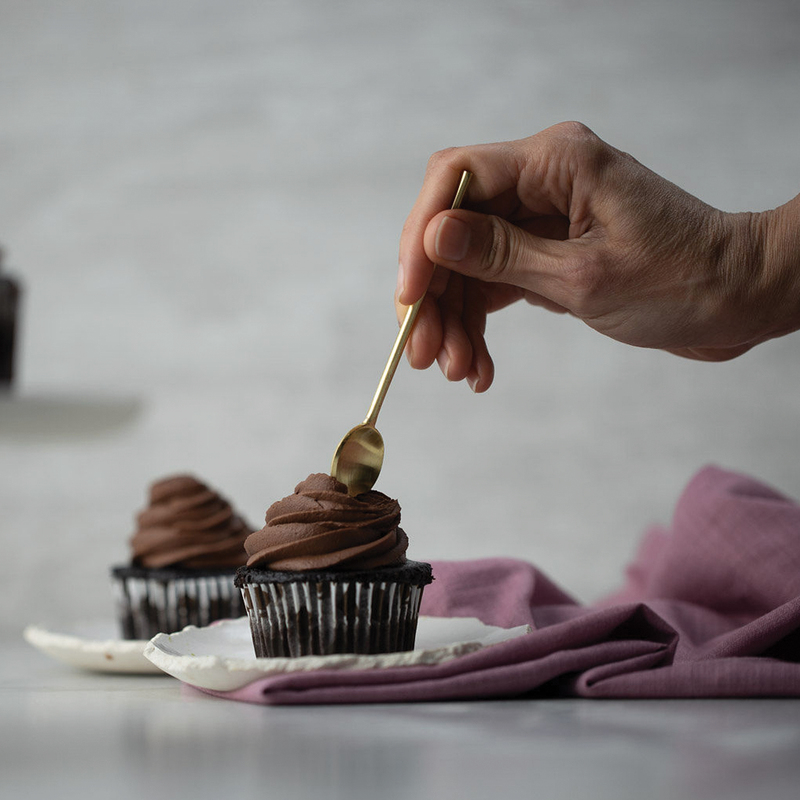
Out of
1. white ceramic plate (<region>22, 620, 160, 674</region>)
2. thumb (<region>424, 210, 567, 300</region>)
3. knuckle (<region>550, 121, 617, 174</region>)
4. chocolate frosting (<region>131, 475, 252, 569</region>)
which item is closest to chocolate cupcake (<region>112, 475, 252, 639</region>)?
chocolate frosting (<region>131, 475, 252, 569</region>)

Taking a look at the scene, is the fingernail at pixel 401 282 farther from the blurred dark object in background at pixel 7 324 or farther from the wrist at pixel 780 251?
the blurred dark object in background at pixel 7 324

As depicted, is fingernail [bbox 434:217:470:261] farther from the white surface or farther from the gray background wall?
the gray background wall

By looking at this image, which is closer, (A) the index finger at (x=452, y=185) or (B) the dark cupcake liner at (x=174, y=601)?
(A) the index finger at (x=452, y=185)

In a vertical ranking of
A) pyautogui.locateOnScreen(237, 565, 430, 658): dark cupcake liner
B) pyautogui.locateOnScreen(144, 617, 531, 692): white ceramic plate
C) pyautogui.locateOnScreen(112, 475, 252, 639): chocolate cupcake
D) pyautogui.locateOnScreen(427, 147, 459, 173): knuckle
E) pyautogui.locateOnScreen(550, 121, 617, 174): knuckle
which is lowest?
pyautogui.locateOnScreen(144, 617, 531, 692): white ceramic plate

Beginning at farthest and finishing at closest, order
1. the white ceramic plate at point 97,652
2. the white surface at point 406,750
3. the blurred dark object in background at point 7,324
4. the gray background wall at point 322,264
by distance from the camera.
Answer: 1. the gray background wall at point 322,264
2. the blurred dark object in background at point 7,324
3. the white ceramic plate at point 97,652
4. the white surface at point 406,750

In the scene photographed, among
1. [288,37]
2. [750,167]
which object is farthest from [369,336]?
[750,167]

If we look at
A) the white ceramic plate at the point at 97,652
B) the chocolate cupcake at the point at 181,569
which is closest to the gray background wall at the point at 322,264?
the chocolate cupcake at the point at 181,569
